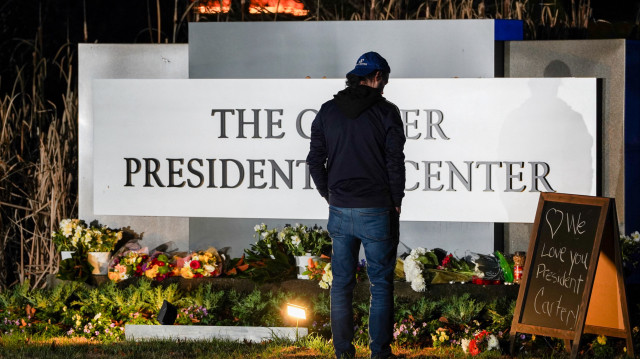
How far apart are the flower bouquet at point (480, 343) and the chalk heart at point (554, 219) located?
81cm

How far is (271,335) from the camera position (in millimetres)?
6309

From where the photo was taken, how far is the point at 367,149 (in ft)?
17.1

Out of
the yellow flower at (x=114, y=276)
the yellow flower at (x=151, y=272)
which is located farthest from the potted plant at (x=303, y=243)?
the yellow flower at (x=114, y=276)

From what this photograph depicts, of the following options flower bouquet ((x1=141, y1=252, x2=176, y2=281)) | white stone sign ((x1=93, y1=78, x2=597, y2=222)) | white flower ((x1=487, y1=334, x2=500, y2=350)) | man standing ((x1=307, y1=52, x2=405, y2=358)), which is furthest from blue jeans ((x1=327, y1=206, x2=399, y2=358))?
flower bouquet ((x1=141, y1=252, x2=176, y2=281))

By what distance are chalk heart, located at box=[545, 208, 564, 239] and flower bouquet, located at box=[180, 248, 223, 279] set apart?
8.62ft

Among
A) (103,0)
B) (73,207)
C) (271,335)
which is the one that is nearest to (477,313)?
(271,335)

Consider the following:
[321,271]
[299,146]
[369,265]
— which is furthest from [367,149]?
[299,146]

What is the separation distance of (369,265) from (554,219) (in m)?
1.48

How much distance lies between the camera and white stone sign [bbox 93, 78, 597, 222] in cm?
692

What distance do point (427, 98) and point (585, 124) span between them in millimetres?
1236

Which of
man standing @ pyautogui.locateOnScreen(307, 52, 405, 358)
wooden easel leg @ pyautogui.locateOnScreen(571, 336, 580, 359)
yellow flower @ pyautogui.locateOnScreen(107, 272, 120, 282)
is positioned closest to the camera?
man standing @ pyautogui.locateOnScreen(307, 52, 405, 358)

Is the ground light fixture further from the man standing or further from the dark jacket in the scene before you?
the dark jacket

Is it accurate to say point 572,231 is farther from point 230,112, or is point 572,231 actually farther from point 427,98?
point 230,112

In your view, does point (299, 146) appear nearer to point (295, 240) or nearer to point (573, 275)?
point (295, 240)
